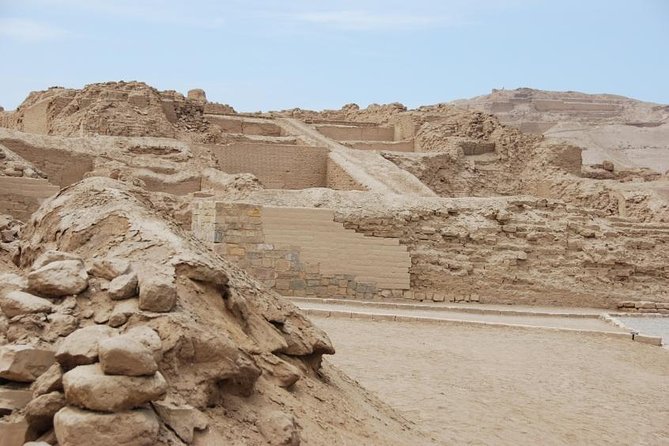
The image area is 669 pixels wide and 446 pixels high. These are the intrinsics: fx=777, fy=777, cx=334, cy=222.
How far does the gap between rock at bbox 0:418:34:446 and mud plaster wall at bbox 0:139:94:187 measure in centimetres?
1394

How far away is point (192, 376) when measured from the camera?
347cm

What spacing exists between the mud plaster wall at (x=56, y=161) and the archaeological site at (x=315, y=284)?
0.14 ft

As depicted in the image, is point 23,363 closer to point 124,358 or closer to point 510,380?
point 124,358

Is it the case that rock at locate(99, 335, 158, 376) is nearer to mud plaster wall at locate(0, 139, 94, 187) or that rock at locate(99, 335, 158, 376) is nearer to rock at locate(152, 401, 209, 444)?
rock at locate(152, 401, 209, 444)

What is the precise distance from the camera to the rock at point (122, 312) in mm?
3408

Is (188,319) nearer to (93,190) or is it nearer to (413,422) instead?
(93,190)

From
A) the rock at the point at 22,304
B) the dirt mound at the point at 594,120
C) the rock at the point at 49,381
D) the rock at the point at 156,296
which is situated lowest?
the rock at the point at 49,381

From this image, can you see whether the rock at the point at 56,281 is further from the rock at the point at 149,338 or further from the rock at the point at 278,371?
the rock at the point at 278,371

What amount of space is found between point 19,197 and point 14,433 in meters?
8.82

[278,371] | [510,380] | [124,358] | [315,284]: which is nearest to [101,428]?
[124,358]

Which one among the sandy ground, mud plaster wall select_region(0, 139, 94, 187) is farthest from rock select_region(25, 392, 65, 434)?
mud plaster wall select_region(0, 139, 94, 187)

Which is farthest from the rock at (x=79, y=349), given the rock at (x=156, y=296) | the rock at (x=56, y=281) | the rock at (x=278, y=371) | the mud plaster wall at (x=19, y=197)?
the mud plaster wall at (x=19, y=197)

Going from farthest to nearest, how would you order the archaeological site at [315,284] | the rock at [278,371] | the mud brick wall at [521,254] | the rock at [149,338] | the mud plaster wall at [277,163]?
the mud plaster wall at [277,163] < the mud brick wall at [521,254] < the rock at [278,371] < the archaeological site at [315,284] < the rock at [149,338]

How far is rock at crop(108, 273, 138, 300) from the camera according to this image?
3.58 metres
